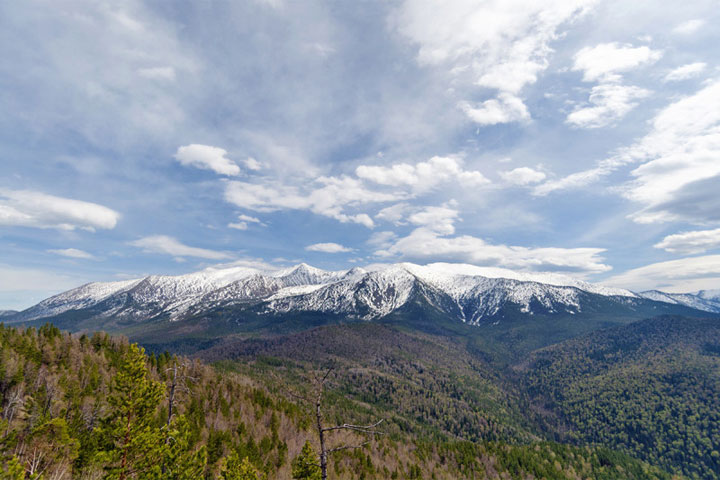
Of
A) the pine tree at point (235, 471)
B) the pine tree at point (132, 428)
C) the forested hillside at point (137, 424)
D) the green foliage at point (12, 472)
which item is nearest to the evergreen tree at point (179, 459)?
the forested hillside at point (137, 424)

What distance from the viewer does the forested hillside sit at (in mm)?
30359

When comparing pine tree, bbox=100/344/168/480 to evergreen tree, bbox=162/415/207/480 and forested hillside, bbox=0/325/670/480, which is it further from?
evergreen tree, bbox=162/415/207/480

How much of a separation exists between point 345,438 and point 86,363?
132984 mm

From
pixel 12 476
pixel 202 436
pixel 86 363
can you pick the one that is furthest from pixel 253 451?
pixel 12 476

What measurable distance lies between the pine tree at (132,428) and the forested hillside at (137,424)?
0.10m

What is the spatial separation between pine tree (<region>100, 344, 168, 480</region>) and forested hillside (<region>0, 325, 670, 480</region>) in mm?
96

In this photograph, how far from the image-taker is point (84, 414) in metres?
68.7

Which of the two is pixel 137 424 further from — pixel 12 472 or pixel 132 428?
pixel 12 472

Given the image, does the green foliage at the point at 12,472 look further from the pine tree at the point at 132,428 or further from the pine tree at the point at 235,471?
the pine tree at the point at 235,471

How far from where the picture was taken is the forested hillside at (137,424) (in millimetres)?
30359

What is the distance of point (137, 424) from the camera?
104ft

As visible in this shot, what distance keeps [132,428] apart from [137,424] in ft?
3.36

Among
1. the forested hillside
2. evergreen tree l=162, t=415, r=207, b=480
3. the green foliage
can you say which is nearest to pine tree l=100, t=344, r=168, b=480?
the forested hillside

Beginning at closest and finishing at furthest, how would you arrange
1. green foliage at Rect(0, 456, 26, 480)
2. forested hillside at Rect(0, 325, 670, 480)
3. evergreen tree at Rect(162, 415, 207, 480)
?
1. green foliage at Rect(0, 456, 26, 480)
2. forested hillside at Rect(0, 325, 670, 480)
3. evergreen tree at Rect(162, 415, 207, 480)
